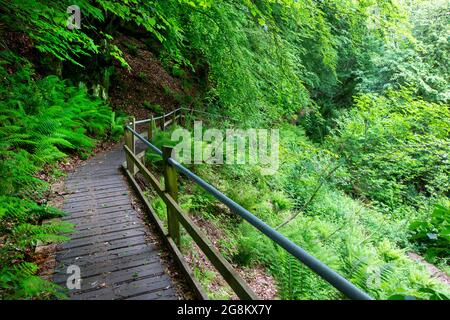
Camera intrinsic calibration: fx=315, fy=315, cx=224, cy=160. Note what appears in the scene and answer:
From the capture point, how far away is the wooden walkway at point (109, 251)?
9.90 feet

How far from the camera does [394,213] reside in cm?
1027

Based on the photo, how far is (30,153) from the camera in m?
6.09

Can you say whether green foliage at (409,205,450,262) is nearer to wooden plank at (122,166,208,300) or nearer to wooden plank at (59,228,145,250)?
wooden plank at (122,166,208,300)

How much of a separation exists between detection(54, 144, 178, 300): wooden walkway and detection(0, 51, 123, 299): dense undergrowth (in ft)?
0.92

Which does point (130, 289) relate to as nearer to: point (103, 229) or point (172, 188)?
point (172, 188)

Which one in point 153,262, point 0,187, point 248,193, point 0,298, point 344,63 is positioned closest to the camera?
point 0,298

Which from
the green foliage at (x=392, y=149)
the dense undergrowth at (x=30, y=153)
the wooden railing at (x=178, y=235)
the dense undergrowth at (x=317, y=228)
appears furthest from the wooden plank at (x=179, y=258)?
the green foliage at (x=392, y=149)

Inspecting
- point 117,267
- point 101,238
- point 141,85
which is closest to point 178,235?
point 117,267

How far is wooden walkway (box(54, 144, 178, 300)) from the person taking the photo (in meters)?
3.02

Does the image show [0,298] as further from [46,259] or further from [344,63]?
[344,63]

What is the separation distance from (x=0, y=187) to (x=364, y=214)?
8926 millimetres

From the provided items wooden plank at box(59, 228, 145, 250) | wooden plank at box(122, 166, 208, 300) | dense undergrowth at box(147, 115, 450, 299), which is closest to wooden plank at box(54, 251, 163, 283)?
wooden plank at box(122, 166, 208, 300)

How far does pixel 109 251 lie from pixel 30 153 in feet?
11.8
